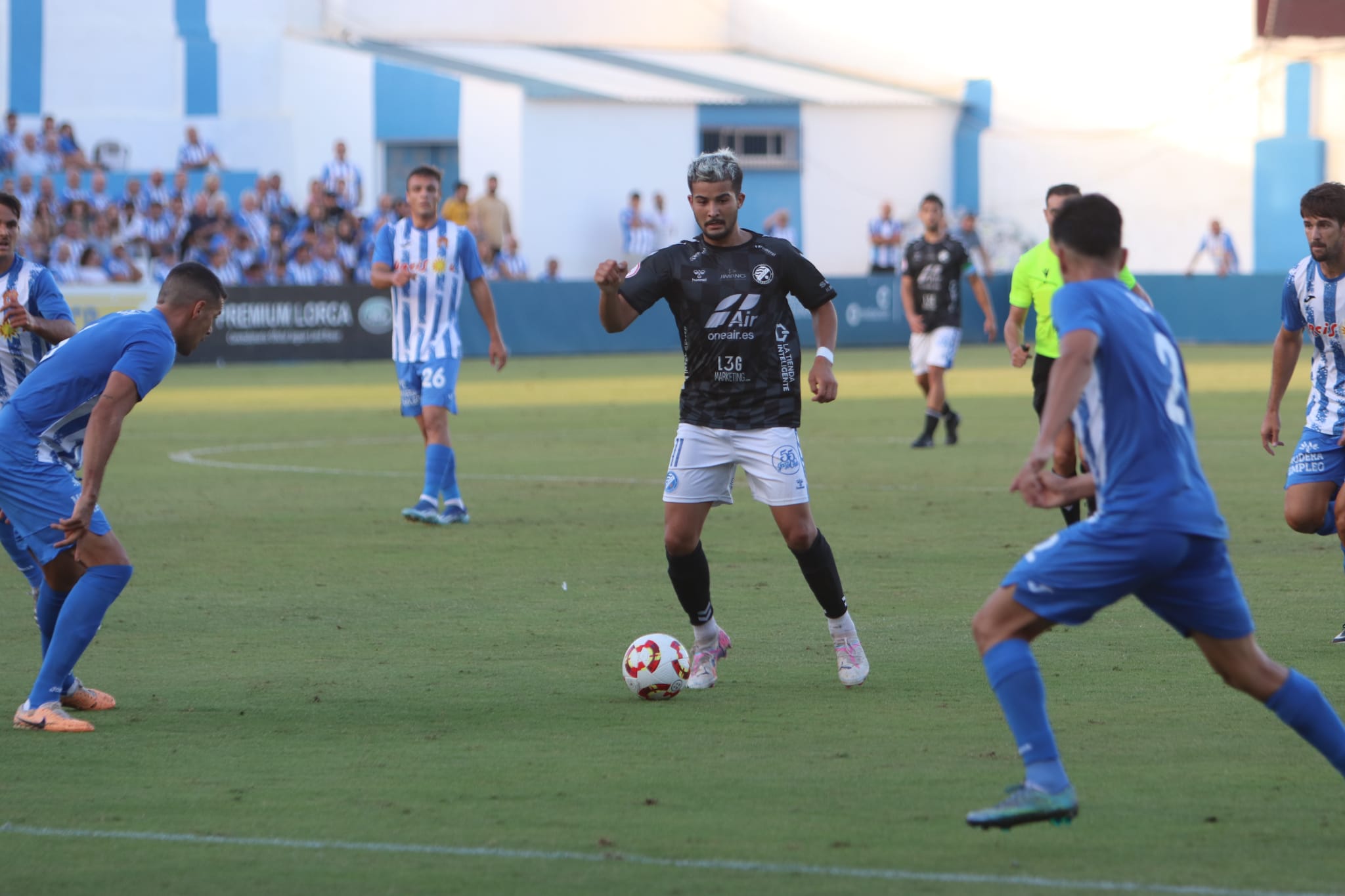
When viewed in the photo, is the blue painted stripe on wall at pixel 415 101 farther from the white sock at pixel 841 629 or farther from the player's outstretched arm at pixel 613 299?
the white sock at pixel 841 629

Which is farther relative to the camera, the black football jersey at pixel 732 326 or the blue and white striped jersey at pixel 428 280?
the blue and white striped jersey at pixel 428 280

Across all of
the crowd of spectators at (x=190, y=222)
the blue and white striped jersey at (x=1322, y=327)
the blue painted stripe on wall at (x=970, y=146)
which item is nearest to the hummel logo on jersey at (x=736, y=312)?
the blue and white striped jersey at (x=1322, y=327)

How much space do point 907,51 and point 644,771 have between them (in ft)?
143

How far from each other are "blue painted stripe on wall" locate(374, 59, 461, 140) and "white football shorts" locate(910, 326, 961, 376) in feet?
82.7

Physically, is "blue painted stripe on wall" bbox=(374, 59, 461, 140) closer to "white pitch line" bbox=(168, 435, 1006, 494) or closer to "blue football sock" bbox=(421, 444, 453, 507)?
"white pitch line" bbox=(168, 435, 1006, 494)

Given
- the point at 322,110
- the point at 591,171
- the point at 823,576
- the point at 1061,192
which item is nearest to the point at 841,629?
the point at 823,576

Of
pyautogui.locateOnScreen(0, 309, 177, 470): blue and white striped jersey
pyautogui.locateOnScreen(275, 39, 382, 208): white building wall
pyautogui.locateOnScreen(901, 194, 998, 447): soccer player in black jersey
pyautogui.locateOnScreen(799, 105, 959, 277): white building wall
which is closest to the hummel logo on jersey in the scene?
pyautogui.locateOnScreen(0, 309, 177, 470): blue and white striped jersey

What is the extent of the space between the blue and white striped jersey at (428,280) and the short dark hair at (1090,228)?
8.16 metres

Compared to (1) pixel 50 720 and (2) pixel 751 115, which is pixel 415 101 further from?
(1) pixel 50 720

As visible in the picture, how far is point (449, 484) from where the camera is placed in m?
12.9

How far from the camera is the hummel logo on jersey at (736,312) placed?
7520mm

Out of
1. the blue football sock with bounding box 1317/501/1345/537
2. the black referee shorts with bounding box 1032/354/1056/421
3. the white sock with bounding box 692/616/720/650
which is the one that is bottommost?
the white sock with bounding box 692/616/720/650

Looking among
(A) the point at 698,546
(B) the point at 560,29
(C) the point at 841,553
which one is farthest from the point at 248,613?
(B) the point at 560,29

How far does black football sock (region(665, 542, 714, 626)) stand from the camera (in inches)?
298
